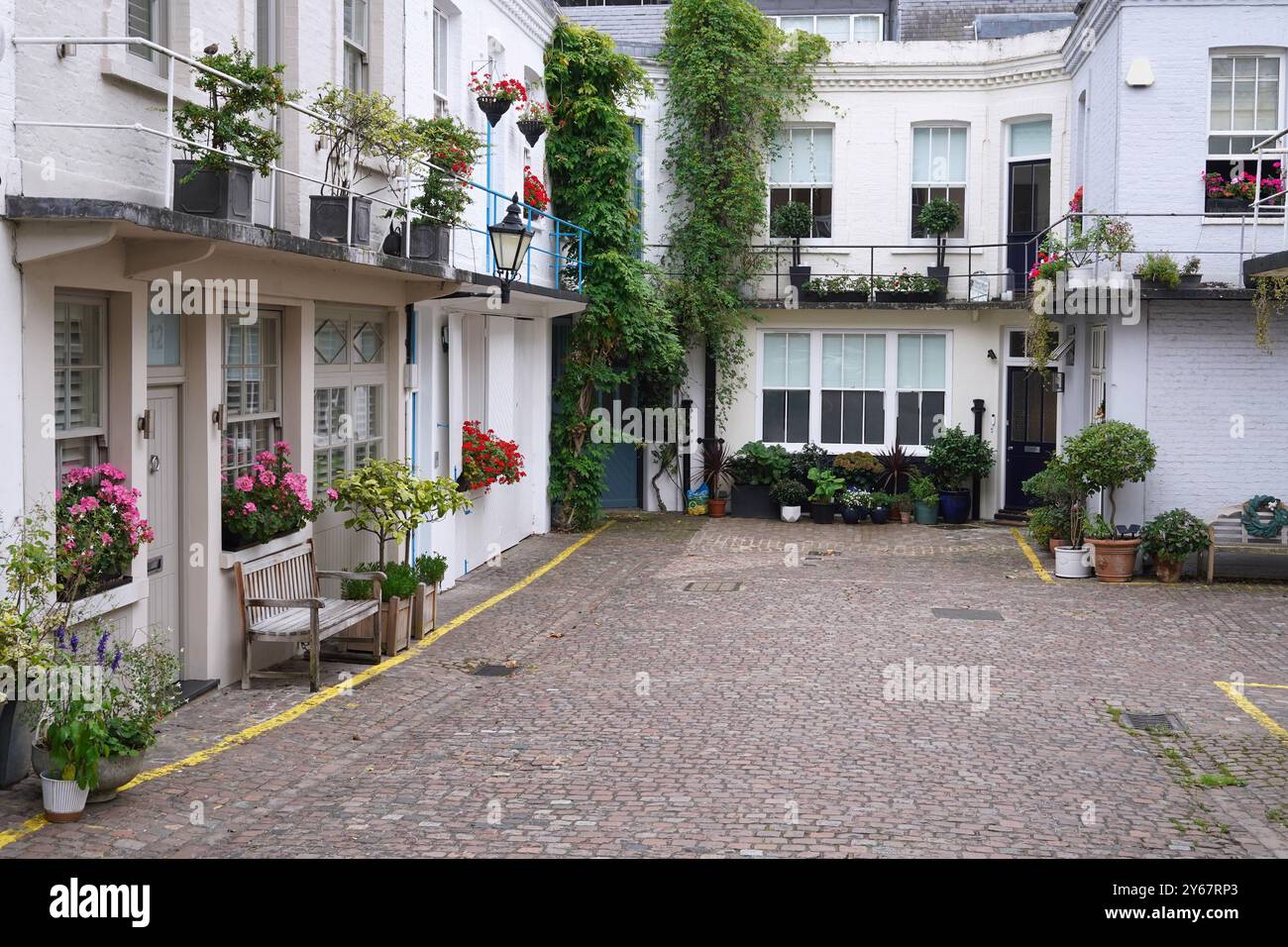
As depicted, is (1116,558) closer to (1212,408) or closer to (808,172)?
(1212,408)

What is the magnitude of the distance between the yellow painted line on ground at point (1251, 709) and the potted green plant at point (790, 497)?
11308 mm

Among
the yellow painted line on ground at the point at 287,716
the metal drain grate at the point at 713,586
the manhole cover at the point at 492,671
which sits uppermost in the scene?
the metal drain grate at the point at 713,586

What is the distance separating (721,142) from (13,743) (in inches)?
689

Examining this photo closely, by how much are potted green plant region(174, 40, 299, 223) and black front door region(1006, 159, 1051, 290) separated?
15823 mm

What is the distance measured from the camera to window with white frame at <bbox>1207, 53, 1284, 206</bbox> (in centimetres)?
1734

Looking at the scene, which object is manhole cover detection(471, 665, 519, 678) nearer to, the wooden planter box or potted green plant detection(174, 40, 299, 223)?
the wooden planter box

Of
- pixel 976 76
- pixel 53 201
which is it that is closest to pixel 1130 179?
pixel 976 76

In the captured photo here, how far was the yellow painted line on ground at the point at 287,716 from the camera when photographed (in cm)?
729

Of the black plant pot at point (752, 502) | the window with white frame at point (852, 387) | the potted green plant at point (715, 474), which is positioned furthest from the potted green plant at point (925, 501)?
the potted green plant at point (715, 474)

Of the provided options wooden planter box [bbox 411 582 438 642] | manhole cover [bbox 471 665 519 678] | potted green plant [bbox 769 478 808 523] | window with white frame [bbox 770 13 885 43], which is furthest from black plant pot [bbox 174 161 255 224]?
window with white frame [bbox 770 13 885 43]

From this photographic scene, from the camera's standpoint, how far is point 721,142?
908 inches

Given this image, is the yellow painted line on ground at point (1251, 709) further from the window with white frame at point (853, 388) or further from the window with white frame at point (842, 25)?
the window with white frame at point (842, 25)

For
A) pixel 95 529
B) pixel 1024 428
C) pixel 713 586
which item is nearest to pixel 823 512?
pixel 1024 428

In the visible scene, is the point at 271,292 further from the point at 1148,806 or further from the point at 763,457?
the point at 763,457
